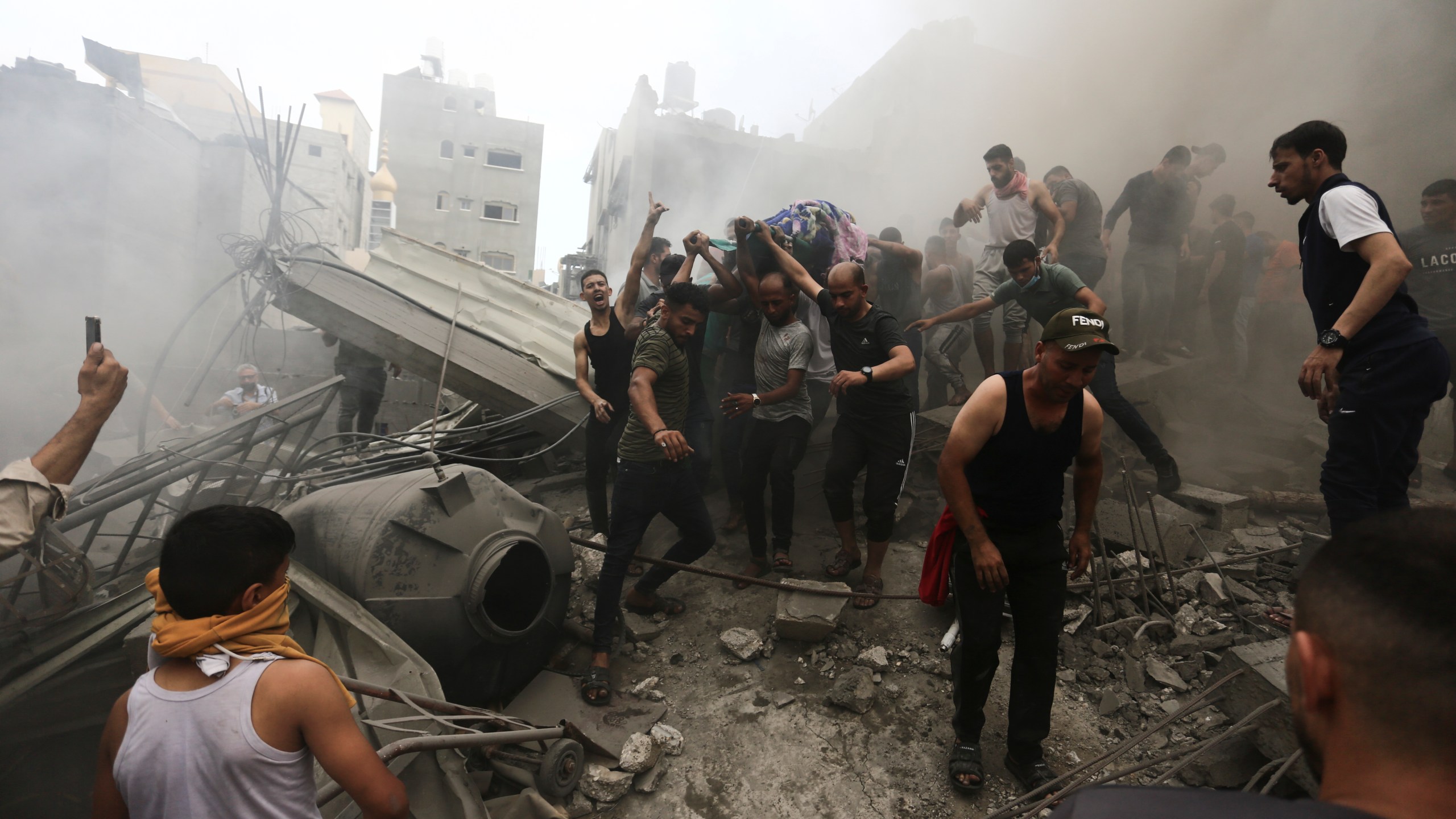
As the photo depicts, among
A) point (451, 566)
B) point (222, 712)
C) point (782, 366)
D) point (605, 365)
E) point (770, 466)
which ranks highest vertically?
point (782, 366)

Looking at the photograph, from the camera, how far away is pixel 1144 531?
3.75 meters

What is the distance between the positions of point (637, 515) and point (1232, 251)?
277 inches

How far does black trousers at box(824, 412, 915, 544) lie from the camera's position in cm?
366

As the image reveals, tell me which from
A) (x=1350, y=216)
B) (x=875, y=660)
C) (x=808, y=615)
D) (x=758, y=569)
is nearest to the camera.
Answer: (x=1350, y=216)

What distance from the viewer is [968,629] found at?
2.53 metres

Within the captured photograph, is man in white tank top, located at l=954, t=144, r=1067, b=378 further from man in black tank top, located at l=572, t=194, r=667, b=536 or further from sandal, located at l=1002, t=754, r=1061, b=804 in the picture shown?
sandal, located at l=1002, t=754, r=1061, b=804

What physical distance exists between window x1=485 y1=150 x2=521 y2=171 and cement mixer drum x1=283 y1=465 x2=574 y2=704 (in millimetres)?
30712

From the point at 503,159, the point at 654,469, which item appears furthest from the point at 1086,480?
the point at 503,159

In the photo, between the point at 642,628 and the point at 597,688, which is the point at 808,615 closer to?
the point at 642,628

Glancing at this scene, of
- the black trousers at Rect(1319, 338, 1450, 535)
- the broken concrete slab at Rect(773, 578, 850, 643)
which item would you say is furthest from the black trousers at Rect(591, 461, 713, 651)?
the black trousers at Rect(1319, 338, 1450, 535)

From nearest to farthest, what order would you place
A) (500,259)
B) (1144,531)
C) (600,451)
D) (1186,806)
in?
(1186,806)
(1144,531)
(600,451)
(500,259)

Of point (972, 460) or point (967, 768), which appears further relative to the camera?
point (967, 768)

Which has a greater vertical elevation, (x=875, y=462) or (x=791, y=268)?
(x=791, y=268)

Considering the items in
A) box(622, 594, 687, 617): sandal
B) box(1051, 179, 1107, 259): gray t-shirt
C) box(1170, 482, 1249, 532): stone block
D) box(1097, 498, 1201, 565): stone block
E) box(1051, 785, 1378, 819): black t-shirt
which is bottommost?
box(622, 594, 687, 617): sandal
